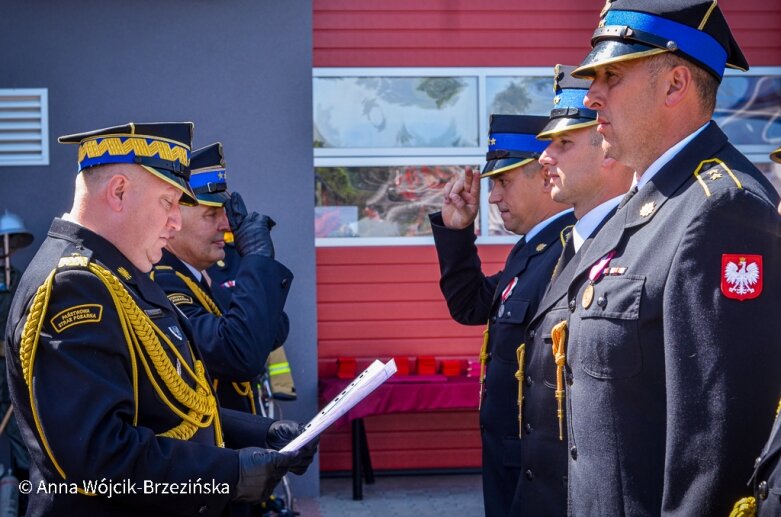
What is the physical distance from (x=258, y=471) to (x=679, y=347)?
1.20 metres

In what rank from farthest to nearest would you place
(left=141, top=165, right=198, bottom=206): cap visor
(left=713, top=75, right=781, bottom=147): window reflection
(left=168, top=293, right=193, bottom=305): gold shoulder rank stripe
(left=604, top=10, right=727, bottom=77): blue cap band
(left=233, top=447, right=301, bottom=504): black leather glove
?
(left=713, top=75, right=781, bottom=147): window reflection, (left=168, top=293, right=193, bottom=305): gold shoulder rank stripe, (left=141, top=165, right=198, bottom=206): cap visor, (left=233, top=447, right=301, bottom=504): black leather glove, (left=604, top=10, right=727, bottom=77): blue cap band

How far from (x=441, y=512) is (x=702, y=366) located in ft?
16.1

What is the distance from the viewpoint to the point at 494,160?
4.31m

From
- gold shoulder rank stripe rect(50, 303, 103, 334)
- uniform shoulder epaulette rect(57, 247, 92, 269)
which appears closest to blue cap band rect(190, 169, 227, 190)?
uniform shoulder epaulette rect(57, 247, 92, 269)

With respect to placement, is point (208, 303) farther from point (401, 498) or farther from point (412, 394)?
point (401, 498)

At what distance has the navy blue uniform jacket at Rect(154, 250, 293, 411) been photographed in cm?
379

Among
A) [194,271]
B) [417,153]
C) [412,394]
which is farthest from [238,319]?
[417,153]

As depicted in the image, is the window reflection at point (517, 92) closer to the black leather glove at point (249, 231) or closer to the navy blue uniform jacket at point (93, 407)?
the black leather glove at point (249, 231)

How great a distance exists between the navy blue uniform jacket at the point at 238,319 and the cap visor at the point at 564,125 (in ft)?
3.99

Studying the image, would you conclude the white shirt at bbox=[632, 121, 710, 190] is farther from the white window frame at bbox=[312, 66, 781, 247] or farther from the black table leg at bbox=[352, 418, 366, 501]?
the white window frame at bbox=[312, 66, 781, 247]

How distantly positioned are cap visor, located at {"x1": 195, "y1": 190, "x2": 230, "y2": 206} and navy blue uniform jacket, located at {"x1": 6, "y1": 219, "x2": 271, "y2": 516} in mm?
1394

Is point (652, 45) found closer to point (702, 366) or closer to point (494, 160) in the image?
point (702, 366)

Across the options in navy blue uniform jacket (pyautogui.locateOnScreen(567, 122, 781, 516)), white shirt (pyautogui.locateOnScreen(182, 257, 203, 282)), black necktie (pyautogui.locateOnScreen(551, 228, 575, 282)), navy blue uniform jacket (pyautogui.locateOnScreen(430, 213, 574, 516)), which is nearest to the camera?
navy blue uniform jacket (pyautogui.locateOnScreen(567, 122, 781, 516))

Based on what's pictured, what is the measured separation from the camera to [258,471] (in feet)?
8.96
